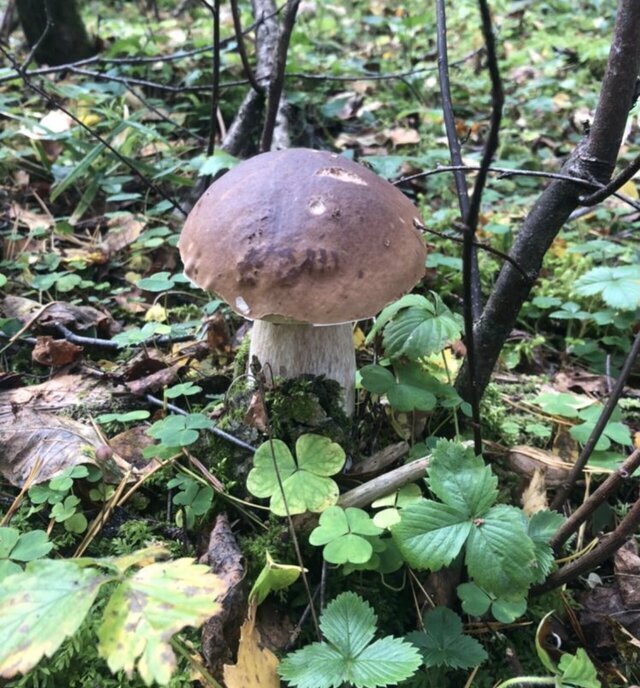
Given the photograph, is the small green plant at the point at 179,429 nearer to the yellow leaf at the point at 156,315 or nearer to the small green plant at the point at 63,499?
the small green plant at the point at 63,499

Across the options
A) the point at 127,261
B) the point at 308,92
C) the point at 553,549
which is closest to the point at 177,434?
the point at 553,549

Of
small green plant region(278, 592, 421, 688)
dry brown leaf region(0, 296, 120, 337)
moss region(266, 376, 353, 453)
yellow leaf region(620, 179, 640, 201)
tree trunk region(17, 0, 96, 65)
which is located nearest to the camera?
small green plant region(278, 592, 421, 688)

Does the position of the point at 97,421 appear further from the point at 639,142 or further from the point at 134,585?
the point at 639,142

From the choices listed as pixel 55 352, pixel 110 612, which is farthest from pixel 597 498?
pixel 55 352

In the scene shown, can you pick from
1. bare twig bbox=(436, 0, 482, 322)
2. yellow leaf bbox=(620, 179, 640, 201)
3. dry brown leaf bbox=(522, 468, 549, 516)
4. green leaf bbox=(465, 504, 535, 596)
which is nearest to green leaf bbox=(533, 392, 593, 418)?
dry brown leaf bbox=(522, 468, 549, 516)

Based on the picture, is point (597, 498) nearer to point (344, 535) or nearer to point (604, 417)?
point (604, 417)

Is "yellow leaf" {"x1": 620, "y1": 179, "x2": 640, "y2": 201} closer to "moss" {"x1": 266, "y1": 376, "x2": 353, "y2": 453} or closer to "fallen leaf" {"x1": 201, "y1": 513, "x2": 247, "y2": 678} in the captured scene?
"moss" {"x1": 266, "y1": 376, "x2": 353, "y2": 453}
